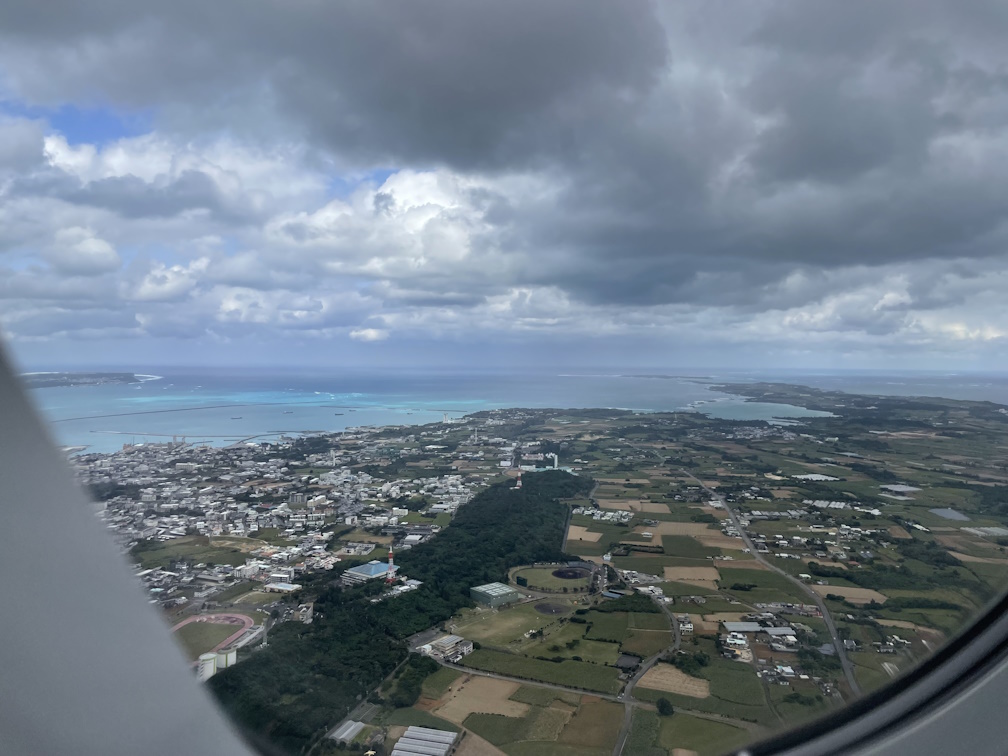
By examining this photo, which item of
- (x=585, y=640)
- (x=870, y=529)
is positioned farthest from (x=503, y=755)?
(x=870, y=529)

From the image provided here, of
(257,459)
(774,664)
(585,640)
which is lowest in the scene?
(585,640)

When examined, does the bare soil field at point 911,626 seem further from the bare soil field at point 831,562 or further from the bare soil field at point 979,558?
the bare soil field at point 831,562

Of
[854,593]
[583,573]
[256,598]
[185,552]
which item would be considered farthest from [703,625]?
[185,552]

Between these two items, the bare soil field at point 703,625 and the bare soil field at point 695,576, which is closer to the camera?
the bare soil field at point 703,625

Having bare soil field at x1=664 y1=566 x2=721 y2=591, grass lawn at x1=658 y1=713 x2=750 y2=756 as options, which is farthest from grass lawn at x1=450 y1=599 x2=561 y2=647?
grass lawn at x1=658 y1=713 x2=750 y2=756

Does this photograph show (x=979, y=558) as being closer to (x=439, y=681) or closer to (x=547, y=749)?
(x=547, y=749)

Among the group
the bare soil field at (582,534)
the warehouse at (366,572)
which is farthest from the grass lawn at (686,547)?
the warehouse at (366,572)

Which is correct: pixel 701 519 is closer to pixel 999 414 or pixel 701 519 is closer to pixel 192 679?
pixel 999 414
